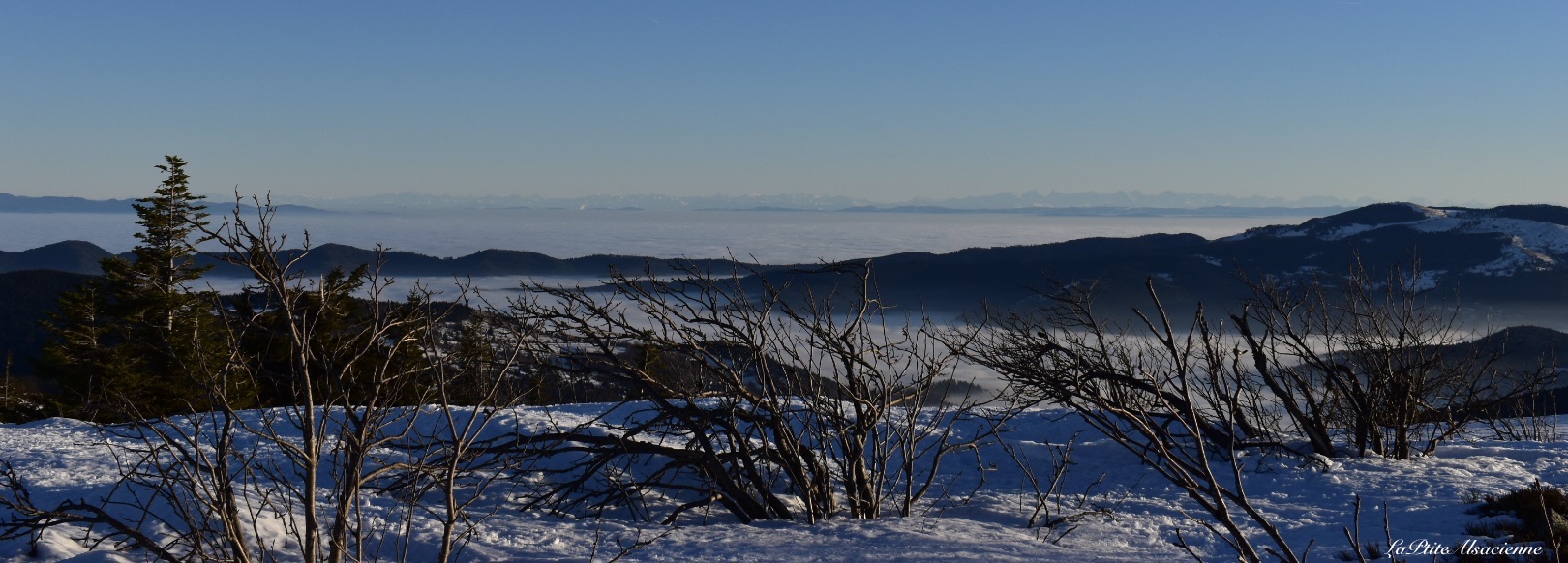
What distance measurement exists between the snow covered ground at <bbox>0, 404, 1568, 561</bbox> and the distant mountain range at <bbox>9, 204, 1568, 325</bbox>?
11050 cm

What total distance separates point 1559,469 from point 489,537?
9935 mm

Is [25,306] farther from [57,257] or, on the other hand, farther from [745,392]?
[745,392]

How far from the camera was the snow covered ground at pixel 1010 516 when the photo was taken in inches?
266

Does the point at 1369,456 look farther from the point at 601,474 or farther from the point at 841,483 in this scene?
the point at 601,474

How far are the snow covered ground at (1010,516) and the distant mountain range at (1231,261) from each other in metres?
110

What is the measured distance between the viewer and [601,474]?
9688 mm

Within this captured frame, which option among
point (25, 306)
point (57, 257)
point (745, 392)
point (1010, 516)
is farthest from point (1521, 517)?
point (57, 257)

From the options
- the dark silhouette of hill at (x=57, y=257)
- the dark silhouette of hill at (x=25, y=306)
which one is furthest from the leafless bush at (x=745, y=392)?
the dark silhouette of hill at (x=57, y=257)

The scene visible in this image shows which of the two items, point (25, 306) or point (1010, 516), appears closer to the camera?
point (1010, 516)

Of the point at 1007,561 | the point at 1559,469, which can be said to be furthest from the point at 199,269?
the point at 1559,469

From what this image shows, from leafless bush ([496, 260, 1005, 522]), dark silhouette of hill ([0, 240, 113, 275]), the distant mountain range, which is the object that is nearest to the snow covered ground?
leafless bush ([496, 260, 1005, 522])

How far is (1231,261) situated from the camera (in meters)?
137

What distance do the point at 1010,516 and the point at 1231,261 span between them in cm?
14067

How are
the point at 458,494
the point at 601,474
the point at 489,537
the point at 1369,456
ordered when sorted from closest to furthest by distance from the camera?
the point at 489,537, the point at 458,494, the point at 601,474, the point at 1369,456
